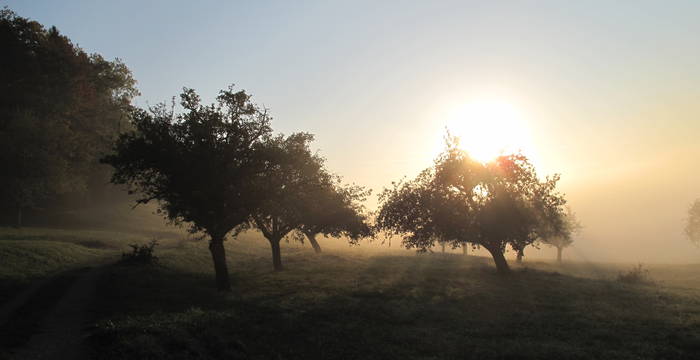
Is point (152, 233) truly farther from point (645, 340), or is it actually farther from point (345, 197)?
point (645, 340)

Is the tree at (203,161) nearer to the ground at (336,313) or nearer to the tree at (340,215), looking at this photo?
the ground at (336,313)

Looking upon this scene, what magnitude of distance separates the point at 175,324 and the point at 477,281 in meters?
27.8

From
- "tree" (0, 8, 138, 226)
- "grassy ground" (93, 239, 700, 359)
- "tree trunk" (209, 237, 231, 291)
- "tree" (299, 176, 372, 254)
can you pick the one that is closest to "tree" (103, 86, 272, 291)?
"tree trunk" (209, 237, 231, 291)

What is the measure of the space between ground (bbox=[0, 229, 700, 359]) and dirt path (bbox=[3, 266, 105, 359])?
189mm

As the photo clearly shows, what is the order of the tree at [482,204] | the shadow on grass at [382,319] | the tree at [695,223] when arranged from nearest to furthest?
1. the shadow on grass at [382,319]
2. the tree at [482,204]
3. the tree at [695,223]

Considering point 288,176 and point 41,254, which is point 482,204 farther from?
point 41,254

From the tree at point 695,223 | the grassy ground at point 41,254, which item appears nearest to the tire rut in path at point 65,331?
the grassy ground at point 41,254

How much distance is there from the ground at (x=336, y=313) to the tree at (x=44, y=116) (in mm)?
17644

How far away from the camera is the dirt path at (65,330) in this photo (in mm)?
13844

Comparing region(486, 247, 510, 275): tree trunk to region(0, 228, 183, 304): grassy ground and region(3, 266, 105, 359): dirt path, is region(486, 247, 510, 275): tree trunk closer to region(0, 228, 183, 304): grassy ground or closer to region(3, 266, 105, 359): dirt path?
region(3, 266, 105, 359): dirt path

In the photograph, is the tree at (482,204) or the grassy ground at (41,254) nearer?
the grassy ground at (41,254)

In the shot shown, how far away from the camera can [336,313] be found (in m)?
23.1

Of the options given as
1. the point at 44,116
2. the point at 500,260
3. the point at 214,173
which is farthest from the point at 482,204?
the point at 44,116

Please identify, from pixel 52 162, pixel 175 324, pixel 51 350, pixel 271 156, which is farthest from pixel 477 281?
pixel 52 162
